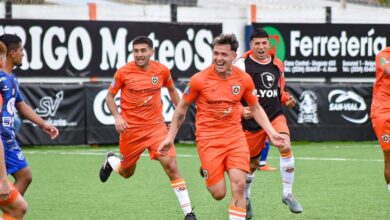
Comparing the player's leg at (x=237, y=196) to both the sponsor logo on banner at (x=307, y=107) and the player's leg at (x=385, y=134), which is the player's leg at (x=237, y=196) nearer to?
the player's leg at (x=385, y=134)

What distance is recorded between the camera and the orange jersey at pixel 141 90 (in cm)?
1238

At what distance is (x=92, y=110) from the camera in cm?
2248

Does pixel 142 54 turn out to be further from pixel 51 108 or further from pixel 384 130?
pixel 51 108

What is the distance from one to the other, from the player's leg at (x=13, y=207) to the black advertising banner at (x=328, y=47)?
16.6 metres

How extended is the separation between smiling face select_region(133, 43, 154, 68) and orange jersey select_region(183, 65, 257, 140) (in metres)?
2.21

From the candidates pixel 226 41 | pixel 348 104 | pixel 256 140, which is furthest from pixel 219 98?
pixel 348 104

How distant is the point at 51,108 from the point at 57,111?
0.55 ft

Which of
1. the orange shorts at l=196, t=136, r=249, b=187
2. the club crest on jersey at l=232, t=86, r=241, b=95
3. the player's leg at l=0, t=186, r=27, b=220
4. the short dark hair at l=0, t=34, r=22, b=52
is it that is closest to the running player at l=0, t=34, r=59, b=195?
the short dark hair at l=0, t=34, r=22, b=52

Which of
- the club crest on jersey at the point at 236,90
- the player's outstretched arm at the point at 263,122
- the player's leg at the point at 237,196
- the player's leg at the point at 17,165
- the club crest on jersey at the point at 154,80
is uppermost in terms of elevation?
the club crest on jersey at the point at 236,90

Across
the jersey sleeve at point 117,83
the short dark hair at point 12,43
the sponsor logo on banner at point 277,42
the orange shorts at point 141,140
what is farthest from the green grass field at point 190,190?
the sponsor logo on banner at point 277,42

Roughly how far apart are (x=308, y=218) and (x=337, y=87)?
1298 cm

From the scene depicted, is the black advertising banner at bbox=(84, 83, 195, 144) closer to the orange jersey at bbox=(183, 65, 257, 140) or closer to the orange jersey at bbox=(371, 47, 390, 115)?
the orange jersey at bbox=(371, 47, 390, 115)

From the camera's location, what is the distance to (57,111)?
73.0ft

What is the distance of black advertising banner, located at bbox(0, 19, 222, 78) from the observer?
2247cm
